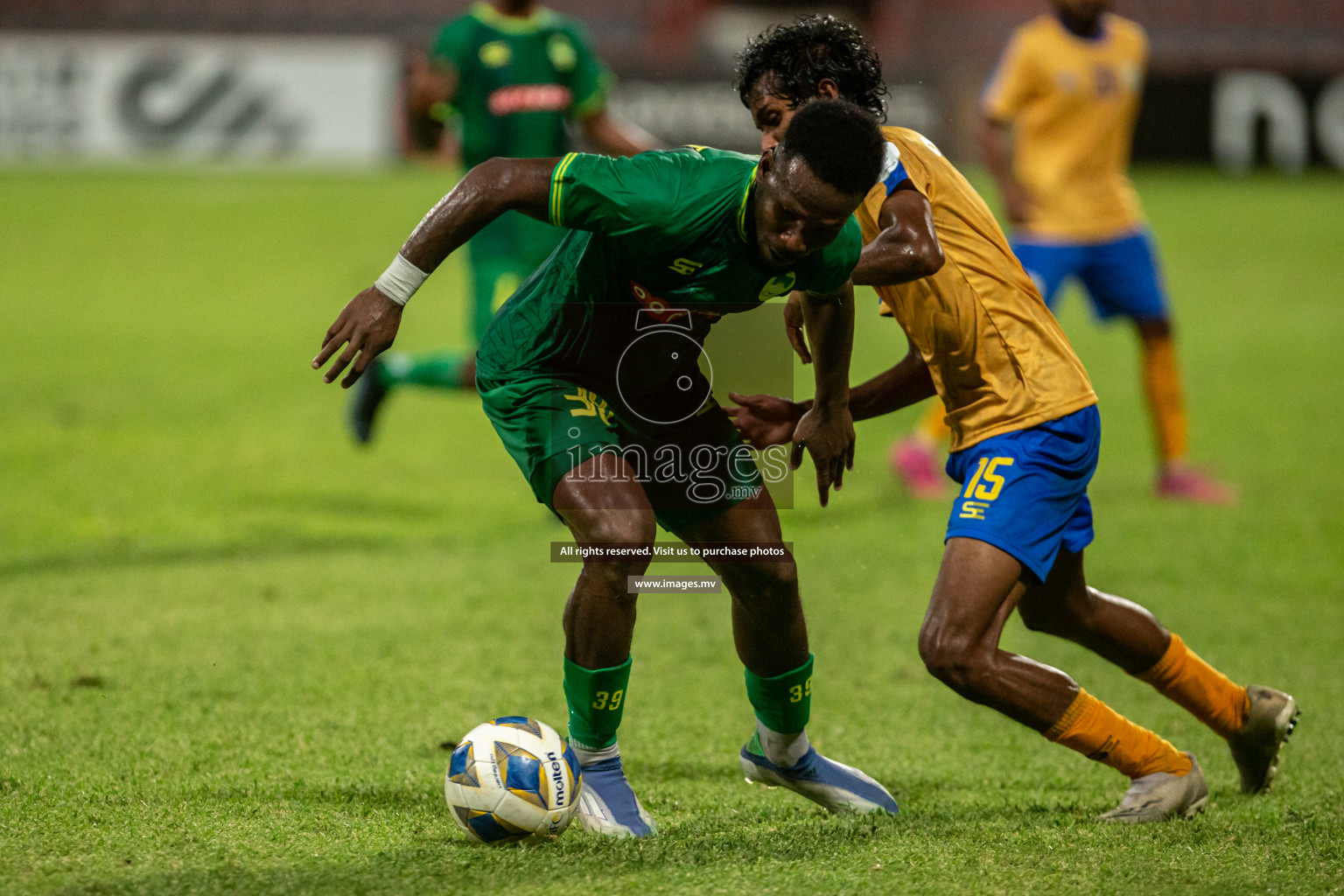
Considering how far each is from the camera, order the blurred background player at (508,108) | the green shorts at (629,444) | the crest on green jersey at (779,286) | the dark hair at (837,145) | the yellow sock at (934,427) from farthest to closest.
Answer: the yellow sock at (934,427)
the blurred background player at (508,108)
the green shorts at (629,444)
the crest on green jersey at (779,286)
the dark hair at (837,145)

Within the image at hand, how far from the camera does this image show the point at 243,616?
5.66m

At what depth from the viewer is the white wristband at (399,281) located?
3291mm

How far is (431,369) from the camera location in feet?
24.2

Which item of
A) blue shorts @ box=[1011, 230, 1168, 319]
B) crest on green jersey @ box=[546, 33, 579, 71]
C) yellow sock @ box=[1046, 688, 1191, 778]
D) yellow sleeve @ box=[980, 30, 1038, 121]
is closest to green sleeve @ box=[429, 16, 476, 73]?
crest on green jersey @ box=[546, 33, 579, 71]

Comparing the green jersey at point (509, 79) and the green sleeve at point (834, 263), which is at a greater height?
the green jersey at point (509, 79)

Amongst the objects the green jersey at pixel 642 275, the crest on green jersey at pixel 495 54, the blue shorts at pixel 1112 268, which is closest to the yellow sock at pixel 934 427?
the blue shorts at pixel 1112 268

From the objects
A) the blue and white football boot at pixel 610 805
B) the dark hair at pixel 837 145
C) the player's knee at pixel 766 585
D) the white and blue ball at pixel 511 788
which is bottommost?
the blue and white football boot at pixel 610 805

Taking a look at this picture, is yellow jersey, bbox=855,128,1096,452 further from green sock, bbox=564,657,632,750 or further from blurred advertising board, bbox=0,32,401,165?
blurred advertising board, bbox=0,32,401,165

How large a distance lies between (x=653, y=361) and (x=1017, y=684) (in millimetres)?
1177

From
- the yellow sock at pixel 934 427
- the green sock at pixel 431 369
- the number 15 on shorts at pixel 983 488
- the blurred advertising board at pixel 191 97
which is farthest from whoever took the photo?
the blurred advertising board at pixel 191 97

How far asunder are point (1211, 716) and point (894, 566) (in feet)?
8.67

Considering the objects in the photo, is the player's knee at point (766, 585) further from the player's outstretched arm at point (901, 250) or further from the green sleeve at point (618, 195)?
the green sleeve at point (618, 195)

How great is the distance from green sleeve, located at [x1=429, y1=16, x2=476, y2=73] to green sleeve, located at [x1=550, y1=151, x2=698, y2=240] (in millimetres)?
4118

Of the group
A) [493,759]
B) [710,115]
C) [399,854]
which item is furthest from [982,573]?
[710,115]
